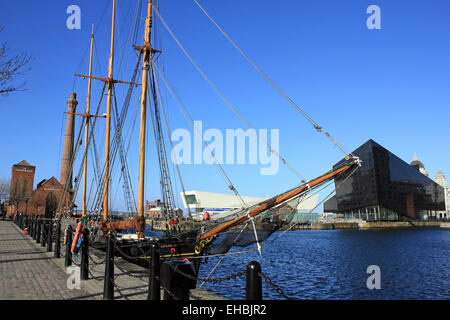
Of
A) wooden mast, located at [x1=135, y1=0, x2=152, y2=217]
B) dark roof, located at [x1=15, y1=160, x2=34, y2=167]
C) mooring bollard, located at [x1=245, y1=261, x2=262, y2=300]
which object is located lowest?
mooring bollard, located at [x1=245, y1=261, x2=262, y2=300]

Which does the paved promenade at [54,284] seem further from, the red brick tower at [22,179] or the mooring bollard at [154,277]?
the red brick tower at [22,179]

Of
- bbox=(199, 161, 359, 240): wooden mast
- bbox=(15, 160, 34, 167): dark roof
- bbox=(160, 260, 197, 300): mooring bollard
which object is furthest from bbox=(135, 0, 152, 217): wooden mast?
bbox=(15, 160, 34, 167): dark roof

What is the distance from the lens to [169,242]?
13383mm

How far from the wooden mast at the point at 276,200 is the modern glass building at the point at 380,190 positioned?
85324 millimetres

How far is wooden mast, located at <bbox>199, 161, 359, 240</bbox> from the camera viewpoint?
12.4m

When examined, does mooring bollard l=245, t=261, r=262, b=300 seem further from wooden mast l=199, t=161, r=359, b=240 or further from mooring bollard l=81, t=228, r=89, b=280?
wooden mast l=199, t=161, r=359, b=240

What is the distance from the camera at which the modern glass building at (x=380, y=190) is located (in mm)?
95500

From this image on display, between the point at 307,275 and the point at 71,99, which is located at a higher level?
the point at 71,99

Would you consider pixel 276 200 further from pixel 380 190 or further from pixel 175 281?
pixel 380 190

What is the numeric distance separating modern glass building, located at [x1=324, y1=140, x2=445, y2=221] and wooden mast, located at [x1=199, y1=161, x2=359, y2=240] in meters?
85.3

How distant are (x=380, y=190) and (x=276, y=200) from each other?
307 feet
